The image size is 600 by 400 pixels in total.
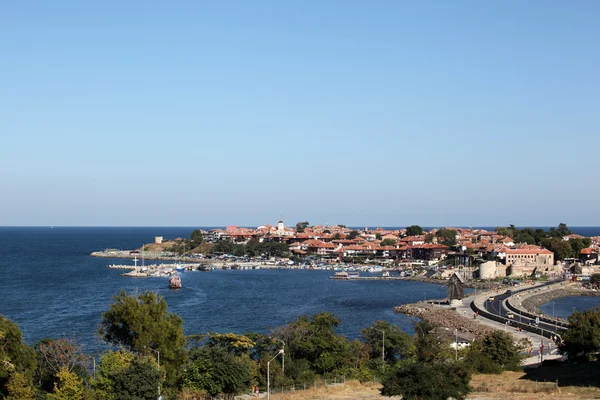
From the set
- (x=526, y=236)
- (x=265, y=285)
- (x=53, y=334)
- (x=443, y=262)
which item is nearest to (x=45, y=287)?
(x=265, y=285)

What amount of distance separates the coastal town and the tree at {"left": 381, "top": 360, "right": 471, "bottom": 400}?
57.9 metres

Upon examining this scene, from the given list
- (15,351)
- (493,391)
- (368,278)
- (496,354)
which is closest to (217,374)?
(15,351)

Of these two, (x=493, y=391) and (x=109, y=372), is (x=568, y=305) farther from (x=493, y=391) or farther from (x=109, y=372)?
(x=109, y=372)

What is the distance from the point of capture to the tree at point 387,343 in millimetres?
27781

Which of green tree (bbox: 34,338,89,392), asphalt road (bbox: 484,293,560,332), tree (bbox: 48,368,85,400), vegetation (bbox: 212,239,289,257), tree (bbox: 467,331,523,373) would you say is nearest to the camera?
tree (bbox: 48,368,85,400)

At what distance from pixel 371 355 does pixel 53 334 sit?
56.5 ft

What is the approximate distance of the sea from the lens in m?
39.7

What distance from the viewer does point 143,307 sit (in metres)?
21.4

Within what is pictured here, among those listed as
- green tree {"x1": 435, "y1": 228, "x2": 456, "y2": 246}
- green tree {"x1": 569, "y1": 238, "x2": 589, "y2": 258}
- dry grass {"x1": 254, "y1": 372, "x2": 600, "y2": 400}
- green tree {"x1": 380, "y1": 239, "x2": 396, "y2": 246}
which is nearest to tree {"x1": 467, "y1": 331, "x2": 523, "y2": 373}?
dry grass {"x1": 254, "y1": 372, "x2": 600, "y2": 400}

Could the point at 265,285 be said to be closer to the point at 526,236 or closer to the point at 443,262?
the point at 443,262

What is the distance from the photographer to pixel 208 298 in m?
55.2

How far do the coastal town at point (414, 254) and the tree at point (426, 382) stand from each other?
57938 mm

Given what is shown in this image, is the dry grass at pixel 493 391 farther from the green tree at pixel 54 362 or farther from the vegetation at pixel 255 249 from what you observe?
the vegetation at pixel 255 249

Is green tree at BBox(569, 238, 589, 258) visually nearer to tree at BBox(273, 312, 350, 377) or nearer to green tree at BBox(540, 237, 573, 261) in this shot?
green tree at BBox(540, 237, 573, 261)
